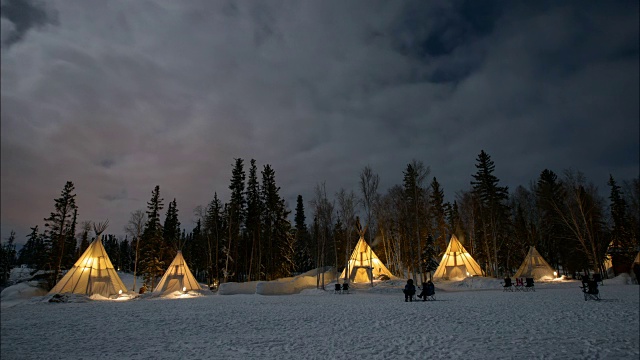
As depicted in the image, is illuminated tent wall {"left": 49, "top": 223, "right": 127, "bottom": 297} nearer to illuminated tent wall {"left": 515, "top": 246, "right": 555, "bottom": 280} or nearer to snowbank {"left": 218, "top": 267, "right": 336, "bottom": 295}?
snowbank {"left": 218, "top": 267, "right": 336, "bottom": 295}

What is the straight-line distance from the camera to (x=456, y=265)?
3859 cm

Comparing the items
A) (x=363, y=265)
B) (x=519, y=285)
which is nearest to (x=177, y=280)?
(x=363, y=265)

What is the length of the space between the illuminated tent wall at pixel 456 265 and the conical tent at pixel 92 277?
1273 inches

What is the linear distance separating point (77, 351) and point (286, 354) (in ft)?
15.5

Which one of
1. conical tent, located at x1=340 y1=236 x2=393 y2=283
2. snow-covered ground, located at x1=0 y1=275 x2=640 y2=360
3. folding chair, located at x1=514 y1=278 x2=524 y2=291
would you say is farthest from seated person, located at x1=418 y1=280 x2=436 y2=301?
conical tent, located at x1=340 y1=236 x2=393 y2=283

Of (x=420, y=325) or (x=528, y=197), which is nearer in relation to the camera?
(x=420, y=325)

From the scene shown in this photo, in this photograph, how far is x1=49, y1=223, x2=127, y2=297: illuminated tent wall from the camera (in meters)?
26.1

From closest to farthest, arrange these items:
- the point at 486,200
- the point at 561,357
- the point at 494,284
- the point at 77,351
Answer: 1. the point at 561,357
2. the point at 77,351
3. the point at 494,284
4. the point at 486,200

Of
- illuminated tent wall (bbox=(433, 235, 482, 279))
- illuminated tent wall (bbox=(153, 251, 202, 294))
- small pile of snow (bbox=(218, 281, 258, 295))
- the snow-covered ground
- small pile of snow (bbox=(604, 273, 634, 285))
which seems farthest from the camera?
illuminated tent wall (bbox=(433, 235, 482, 279))

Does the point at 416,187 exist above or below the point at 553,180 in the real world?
below

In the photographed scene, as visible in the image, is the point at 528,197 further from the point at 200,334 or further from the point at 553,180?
the point at 200,334

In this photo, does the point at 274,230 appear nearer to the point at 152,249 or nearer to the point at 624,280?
the point at 152,249

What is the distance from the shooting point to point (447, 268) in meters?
39.5

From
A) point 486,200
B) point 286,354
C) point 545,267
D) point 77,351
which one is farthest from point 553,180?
point 77,351
